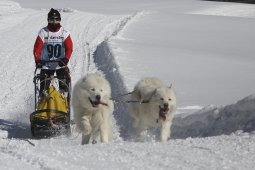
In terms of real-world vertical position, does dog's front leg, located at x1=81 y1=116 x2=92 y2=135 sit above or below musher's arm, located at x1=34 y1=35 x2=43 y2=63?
below

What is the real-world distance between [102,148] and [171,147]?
70 centimetres

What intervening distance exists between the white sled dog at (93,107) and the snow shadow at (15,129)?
3.73 feet

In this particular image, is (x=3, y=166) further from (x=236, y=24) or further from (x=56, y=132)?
(x=236, y=24)

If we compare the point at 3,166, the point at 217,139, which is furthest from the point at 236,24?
the point at 3,166

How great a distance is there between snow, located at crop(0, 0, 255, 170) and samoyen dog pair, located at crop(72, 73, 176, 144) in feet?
0.89

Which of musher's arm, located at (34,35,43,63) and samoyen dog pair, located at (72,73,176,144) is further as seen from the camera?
musher's arm, located at (34,35,43,63)

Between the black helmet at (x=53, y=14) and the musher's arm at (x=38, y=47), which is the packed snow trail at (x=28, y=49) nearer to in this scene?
the musher's arm at (x=38, y=47)

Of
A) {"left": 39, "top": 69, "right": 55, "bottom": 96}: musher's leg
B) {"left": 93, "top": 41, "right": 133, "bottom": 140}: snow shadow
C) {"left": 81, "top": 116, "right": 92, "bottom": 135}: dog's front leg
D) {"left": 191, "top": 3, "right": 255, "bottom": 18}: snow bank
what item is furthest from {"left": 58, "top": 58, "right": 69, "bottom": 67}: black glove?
{"left": 191, "top": 3, "right": 255, "bottom": 18}: snow bank

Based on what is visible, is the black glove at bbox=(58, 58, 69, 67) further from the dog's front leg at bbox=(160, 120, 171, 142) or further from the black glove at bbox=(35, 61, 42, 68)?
the dog's front leg at bbox=(160, 120, 171, 142)

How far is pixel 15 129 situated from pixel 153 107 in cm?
223

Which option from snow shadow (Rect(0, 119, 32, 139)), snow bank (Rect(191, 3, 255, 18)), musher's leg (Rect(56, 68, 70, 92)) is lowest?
snow bank (Rect(191, 3, 255, 18))

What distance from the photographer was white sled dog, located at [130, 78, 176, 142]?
22.7 feet

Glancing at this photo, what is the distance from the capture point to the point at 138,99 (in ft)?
24.6

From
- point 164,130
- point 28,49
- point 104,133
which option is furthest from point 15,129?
point 28,49
